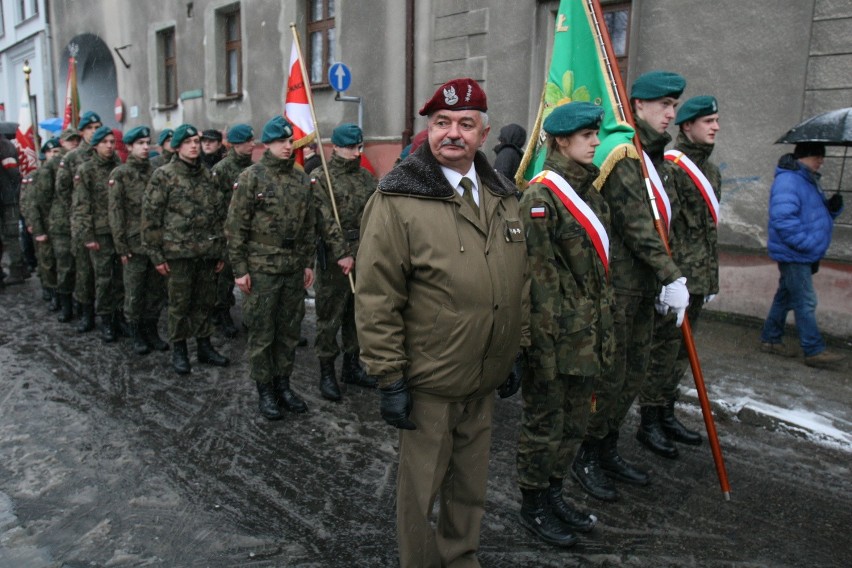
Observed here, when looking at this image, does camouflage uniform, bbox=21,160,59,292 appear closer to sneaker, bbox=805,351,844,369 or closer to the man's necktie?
the man's necktie

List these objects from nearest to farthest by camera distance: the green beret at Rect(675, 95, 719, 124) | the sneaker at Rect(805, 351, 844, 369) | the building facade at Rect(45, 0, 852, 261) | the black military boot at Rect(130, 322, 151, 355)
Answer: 1. the green beret at Rect(675, 95, 719, 124)
2. the sneaker at Rect(805, 351, 844, 369)
3. the black military boot at Rect(130, 322, 151, 355)
4. the building facade at Rect(45, 0, 852, 261)

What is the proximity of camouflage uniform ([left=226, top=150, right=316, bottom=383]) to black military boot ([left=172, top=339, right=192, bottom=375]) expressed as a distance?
129 cm

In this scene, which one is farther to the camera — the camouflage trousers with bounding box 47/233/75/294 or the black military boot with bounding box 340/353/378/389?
the camouflage trousers with bounding box 47/233/75/294

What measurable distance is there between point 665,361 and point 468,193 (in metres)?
2.32

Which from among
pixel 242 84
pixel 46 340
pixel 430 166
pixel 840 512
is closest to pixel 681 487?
pixel 840 512

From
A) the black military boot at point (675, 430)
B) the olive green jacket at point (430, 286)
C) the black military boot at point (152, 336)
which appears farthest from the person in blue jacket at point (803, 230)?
the black military boot at point (152, 336)

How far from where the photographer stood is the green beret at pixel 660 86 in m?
3.73

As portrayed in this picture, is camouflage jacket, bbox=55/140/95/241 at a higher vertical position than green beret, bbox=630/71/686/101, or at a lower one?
lower

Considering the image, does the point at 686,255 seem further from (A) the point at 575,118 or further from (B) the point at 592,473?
(A) the point at 575,118

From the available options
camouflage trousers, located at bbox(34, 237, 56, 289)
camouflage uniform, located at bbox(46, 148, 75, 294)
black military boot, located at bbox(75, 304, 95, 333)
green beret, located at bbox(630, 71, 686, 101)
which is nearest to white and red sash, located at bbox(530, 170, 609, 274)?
green beret, located at bbox(630, 71, 686, 101)

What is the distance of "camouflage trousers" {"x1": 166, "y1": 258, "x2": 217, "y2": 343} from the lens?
19.8ft

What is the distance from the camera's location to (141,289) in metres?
6.70

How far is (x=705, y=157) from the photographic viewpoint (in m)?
4.31

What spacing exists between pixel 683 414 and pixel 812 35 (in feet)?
13.9
